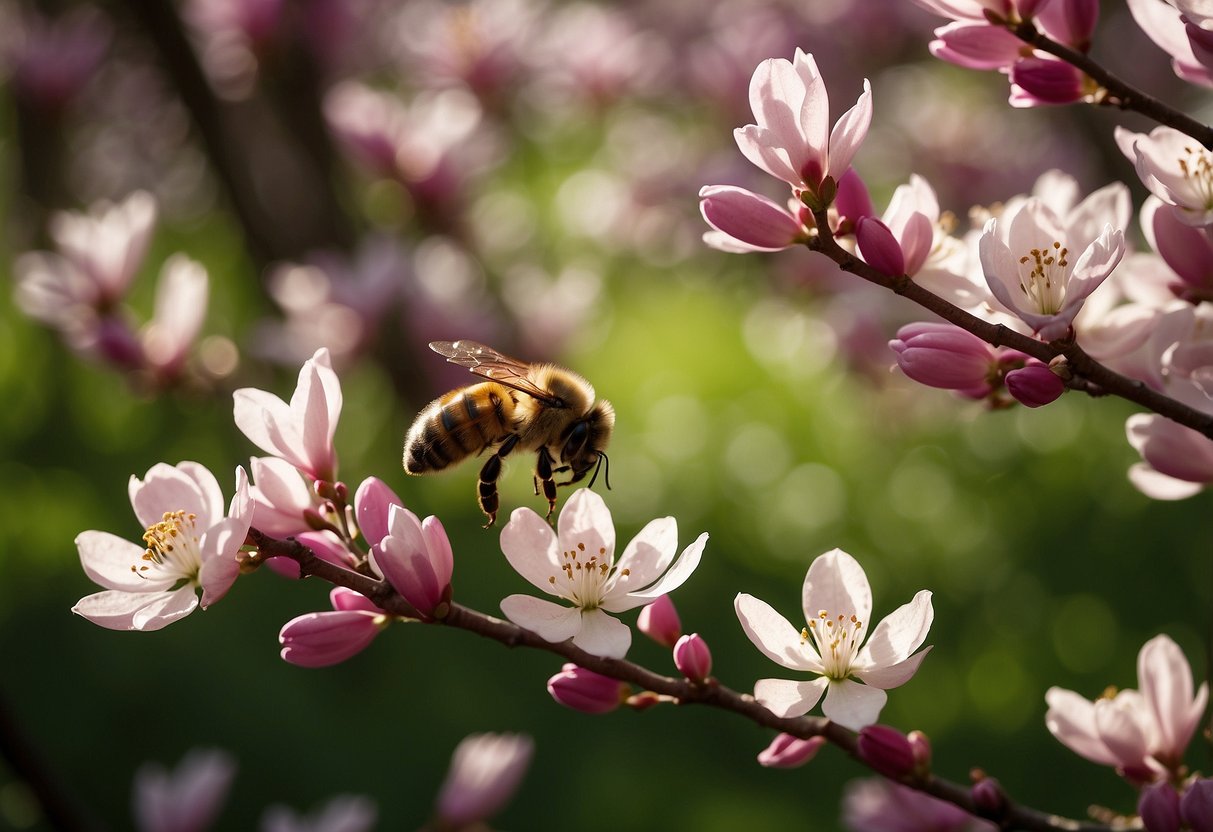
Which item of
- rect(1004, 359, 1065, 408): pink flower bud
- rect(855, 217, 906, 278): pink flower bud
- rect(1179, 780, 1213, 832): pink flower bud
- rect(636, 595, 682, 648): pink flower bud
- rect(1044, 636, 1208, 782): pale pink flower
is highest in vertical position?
rect(855, 217, 906, 278): pink flower bud

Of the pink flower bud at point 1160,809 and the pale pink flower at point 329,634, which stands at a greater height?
the pale pink flower at point 329,634

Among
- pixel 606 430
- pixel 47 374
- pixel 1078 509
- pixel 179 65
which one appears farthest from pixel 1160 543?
pixel 47 374

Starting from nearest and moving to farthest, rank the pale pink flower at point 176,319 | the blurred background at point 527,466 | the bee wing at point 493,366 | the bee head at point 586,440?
1. the bee wing at point 493,366
2. the bee head at point 586,440
3. the pale pink flower at point 176,319
4. the blurred background at point 527,466

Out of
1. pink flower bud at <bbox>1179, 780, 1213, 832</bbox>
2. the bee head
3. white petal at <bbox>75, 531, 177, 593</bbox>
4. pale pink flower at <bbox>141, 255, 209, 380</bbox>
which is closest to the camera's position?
pink flower bud at <bbox>1179, 780, 1213, 832</bbox>

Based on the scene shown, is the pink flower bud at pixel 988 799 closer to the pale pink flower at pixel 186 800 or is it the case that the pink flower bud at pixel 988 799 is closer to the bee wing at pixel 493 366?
the bee wing at pixel 493 366

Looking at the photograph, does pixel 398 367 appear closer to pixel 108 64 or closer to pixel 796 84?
pixel 796 84

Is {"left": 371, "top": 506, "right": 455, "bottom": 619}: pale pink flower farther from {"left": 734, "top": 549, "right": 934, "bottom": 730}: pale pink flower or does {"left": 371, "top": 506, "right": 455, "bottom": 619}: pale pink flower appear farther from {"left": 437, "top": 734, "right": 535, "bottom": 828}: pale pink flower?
{"left": 437, "top": 734, "right": 535, "bottom": 828}: pale pink flower

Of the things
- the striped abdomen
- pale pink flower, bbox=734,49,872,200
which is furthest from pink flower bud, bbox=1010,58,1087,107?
the striped abdomen

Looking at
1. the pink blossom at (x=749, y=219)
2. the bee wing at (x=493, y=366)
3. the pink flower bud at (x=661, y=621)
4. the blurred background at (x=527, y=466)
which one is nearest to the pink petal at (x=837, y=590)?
the pink flower bud at (x=661, y=621)
